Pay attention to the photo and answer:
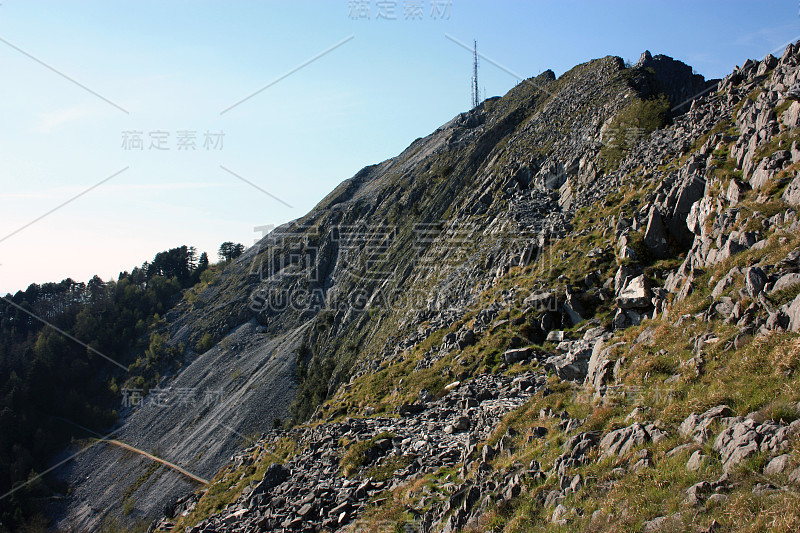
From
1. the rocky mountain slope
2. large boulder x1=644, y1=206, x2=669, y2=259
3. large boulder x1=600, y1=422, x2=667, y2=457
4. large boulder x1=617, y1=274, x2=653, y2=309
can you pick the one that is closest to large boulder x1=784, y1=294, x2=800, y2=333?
the rocky mountain slope

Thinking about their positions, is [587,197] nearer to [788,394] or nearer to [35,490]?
[788,394]

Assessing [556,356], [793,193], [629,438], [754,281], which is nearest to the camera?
[629,438]

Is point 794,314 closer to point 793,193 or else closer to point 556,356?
point 793,193

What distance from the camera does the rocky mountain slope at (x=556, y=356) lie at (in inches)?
476

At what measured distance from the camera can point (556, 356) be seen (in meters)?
26.7

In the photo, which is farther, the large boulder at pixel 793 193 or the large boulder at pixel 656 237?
the large boulder at pixel 656 237

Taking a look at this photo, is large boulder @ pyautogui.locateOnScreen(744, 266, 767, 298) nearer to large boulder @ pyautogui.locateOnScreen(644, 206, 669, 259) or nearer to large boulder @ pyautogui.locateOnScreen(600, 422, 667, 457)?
large boulder @ pyautogui.locateOnScreen(600, 422, 667, 457)

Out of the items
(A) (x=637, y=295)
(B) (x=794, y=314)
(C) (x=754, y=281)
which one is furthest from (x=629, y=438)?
(A) (x=637, y=295)

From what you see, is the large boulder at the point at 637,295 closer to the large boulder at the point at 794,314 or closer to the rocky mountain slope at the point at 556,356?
the rocky mountain slope at the point at 556,356

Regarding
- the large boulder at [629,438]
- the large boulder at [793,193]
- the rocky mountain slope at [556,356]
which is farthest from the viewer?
the large boulder at [793,193]

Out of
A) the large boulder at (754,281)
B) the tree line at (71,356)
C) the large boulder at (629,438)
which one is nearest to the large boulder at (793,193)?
the large boulder at (754,281)

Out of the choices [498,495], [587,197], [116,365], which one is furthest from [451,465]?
[116,365]

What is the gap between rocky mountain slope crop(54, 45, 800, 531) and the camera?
39.7 ft

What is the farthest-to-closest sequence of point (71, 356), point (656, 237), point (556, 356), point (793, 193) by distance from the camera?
point (71, 356)
point (656, 237)
point (556, 356)
point (793, 193)
